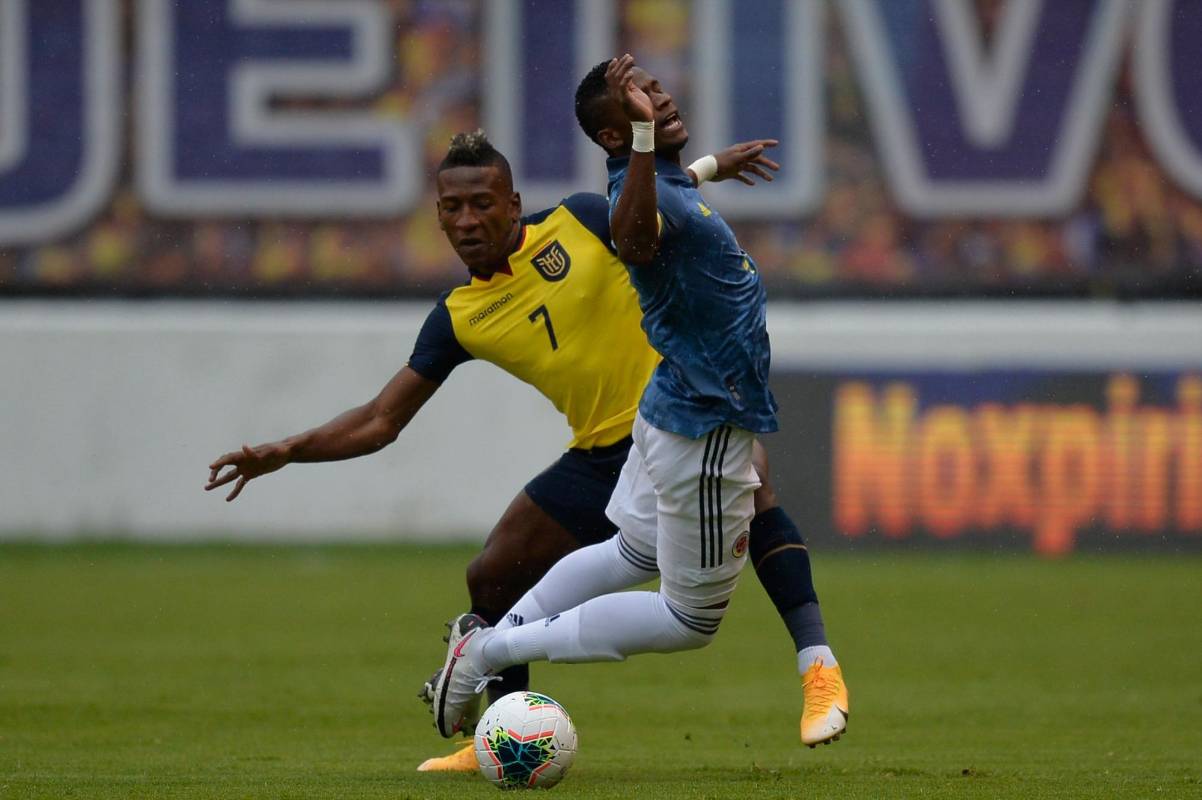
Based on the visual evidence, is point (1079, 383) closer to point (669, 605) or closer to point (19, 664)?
point (19, 664)

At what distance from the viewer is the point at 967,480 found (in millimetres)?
16312

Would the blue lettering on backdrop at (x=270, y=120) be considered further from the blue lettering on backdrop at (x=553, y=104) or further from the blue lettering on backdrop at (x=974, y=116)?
the blue lettering on backdrop at (x=974, y=116)

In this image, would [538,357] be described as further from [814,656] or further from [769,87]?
[769,87]

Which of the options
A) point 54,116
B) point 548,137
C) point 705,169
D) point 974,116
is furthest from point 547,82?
point 705,169

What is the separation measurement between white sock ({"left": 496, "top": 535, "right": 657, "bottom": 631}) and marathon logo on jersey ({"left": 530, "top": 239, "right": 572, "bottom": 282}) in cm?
95

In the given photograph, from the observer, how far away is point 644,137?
18.2ft

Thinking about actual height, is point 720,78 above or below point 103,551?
above

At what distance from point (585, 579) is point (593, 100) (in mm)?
1657

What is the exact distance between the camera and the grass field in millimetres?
6598

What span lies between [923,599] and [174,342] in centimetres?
729

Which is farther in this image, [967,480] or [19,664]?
[967,480]

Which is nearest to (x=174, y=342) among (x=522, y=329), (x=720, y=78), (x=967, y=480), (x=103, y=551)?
(x=103, y=551)

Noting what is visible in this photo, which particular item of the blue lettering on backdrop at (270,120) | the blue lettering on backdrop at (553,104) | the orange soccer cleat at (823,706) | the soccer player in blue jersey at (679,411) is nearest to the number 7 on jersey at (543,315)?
the soccer player in blue jersey at (679,411)

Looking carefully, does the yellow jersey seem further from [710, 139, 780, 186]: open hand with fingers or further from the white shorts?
the white shorts
